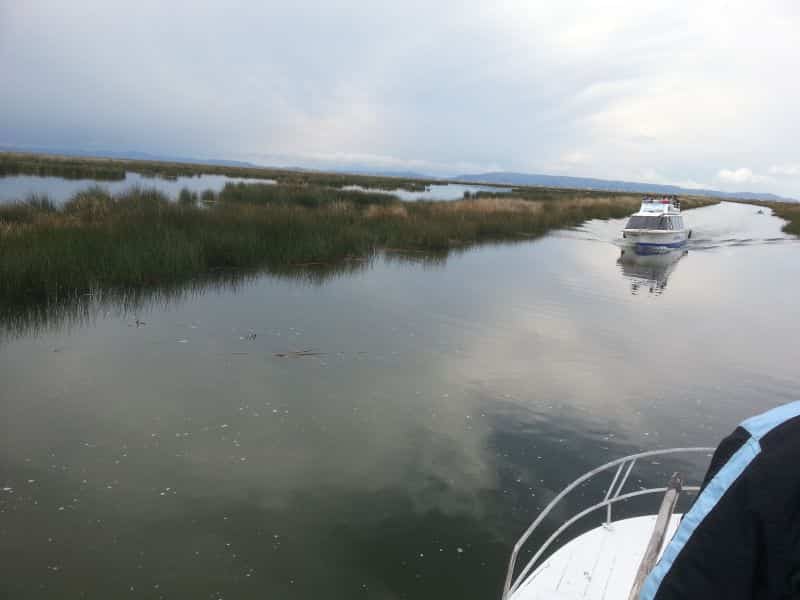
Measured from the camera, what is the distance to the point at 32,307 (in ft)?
33.3

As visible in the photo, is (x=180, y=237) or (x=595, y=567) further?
(x=180, y=237)

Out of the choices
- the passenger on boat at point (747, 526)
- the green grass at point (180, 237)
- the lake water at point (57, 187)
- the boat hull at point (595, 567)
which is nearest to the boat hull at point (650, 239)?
the green grass at point (180, 237)

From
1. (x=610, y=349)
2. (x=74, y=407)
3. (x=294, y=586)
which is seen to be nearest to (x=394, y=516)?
(x=294, y=586)

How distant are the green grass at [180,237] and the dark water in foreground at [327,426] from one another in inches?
57.5

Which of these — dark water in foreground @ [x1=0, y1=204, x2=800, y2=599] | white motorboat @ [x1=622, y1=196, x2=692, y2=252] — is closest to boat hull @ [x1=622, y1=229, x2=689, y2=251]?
white motorboat @ [x1=622, y1=196, x2=692, y2=252]

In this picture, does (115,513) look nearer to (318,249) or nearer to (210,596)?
(210,596)

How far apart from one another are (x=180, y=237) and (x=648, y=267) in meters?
A: 18.8

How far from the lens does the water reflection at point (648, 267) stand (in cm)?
1823

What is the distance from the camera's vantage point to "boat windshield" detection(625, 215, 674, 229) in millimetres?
25469

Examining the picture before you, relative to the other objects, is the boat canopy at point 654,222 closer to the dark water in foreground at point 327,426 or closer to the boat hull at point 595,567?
the dark water in foreground at point 327,426

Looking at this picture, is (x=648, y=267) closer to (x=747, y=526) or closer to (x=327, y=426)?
(x=327, y=426)

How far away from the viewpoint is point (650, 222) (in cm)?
2562

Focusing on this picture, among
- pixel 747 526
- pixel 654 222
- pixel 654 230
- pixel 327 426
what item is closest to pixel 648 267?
pixel 654 230

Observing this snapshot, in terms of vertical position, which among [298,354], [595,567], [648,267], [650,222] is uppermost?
[650,222]
